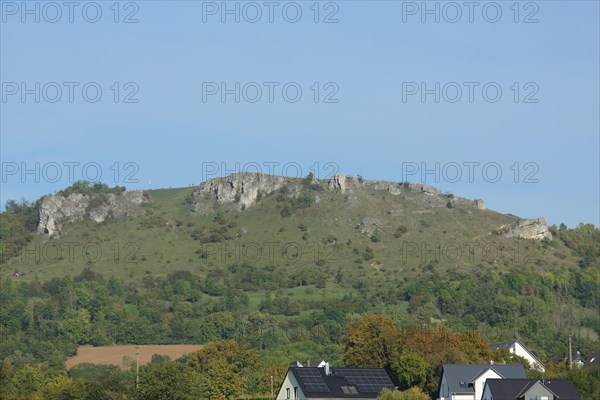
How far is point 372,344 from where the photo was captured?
452ft

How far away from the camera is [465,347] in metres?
136

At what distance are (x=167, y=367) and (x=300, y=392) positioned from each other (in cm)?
1364

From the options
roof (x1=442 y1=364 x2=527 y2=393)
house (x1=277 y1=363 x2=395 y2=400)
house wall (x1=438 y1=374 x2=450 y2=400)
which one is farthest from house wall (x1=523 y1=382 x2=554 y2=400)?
house (x1=277 y1=363 x2=395 y2=400)

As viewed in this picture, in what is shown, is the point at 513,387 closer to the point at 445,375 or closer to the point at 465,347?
the point at 445,375

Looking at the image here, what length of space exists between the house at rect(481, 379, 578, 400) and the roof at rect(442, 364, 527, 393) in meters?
6.06

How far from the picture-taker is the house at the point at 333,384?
118 metres

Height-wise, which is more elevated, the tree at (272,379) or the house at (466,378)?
the house at (466,378)

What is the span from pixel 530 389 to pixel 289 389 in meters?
24.3

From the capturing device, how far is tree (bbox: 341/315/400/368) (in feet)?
444

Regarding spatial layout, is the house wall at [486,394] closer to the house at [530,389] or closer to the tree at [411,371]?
the house at [530,389]

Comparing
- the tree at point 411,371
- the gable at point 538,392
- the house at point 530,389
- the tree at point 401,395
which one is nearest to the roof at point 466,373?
the tree at point 401,395

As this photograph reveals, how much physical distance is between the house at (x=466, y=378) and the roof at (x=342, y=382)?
538cm

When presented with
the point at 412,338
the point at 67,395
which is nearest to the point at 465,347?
the point at 412,338

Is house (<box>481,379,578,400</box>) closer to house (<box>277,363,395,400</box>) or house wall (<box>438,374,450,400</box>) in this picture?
house wall (<box>438,374,450,400</box>)
